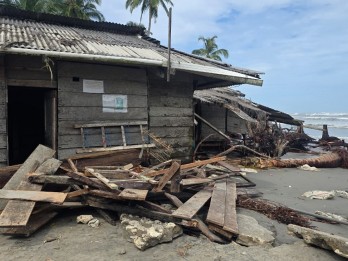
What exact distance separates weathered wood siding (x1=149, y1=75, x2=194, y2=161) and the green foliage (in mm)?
20243

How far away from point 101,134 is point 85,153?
61 cm

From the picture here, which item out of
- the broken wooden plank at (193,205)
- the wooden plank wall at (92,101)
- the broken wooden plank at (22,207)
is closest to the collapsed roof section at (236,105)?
the wooden plank wall at (92,101)

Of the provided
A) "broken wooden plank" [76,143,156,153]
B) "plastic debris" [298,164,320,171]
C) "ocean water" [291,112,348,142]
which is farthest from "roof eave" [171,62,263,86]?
"ocean water" [291,112,348,142]

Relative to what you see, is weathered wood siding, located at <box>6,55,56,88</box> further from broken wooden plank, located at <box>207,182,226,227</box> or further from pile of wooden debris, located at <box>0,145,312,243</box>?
broken wooden plank, located at <box>207,182,226,227</box>

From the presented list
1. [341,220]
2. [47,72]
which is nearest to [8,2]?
[47,72]

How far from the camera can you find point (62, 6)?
26828 mm

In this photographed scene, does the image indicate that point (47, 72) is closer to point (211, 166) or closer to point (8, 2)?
point (211, 166)

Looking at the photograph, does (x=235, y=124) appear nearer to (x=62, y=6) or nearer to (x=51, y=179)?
(x=51, y=179)

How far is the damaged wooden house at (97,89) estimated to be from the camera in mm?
6469

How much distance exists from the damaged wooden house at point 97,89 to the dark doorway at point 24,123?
2705 mm

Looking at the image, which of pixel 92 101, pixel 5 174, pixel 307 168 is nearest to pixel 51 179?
pixel 5 174

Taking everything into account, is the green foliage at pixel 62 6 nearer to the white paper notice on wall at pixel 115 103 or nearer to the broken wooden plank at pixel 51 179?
the white paper notice on wall at pixel 115 103

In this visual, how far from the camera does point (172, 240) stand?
4.32 meters

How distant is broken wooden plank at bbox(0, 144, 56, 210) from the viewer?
5242 millimetres
